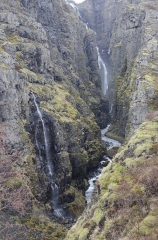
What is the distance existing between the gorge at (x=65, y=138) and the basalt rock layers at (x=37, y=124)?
0.65 feet

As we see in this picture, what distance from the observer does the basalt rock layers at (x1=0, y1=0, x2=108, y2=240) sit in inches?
1539

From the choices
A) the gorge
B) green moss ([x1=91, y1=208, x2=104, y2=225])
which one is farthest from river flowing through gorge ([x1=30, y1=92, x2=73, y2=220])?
green moss ([x1=91, y1=208, x2=104, y2=225])

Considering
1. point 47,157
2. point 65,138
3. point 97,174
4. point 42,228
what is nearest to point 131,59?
point 97,174

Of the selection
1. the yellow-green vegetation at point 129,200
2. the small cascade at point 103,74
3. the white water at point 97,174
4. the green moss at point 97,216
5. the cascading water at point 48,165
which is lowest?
the small cascade at point 103,74

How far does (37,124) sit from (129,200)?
3720cm

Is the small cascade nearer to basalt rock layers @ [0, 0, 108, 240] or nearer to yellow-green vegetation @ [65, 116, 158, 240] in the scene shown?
basalt rock layers @ [0, 0, 108, 240]

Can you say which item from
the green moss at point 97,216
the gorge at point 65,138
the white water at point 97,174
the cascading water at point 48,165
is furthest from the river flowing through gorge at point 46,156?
the green moss at point 97,216

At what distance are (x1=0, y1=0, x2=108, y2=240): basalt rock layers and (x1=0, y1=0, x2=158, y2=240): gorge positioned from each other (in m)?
0.20

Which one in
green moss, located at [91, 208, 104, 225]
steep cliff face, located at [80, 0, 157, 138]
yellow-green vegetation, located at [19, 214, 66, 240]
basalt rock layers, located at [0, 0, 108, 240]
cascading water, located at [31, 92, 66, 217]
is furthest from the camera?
steep cliff face, located at [80, 0, 157, 138]

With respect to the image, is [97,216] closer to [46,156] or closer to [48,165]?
[48,165]

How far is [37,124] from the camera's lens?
55625 mm

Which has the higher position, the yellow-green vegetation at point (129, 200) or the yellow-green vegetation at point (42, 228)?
the yellow-green vegetation at point (129, 200)

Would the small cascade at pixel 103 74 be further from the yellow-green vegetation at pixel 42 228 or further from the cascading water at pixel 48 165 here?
the yellow-green vegetation at pixel 42 228

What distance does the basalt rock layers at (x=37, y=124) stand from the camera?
39100 millimetres
